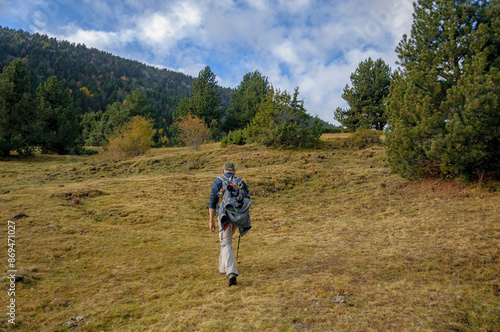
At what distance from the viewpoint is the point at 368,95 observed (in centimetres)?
3344

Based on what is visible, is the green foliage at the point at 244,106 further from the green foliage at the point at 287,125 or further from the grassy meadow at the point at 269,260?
the grassy meadow at the point at 269,260

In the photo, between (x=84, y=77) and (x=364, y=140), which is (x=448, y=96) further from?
(x=84, y=77)

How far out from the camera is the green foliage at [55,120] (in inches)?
1326

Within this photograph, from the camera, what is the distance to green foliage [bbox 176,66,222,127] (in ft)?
144

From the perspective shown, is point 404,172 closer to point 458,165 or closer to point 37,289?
point 458,165

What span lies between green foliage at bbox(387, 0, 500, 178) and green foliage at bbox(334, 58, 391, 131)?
20.1 m

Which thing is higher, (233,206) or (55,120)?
(55,120)

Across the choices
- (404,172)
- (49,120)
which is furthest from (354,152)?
(49,120)

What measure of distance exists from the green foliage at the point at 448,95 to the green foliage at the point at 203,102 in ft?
108

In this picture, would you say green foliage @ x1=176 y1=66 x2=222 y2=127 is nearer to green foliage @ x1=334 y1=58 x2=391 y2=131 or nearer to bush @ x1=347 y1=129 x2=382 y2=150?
green foliage @ x1=334 y1=58 x2=391 y2=131

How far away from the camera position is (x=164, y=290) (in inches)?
203

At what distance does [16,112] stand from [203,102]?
22.7 metres

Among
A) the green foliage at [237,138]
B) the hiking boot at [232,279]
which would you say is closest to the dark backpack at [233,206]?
the hiking boot at [232,279]

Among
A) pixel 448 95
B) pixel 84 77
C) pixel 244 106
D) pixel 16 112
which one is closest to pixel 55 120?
pixel 16 112
